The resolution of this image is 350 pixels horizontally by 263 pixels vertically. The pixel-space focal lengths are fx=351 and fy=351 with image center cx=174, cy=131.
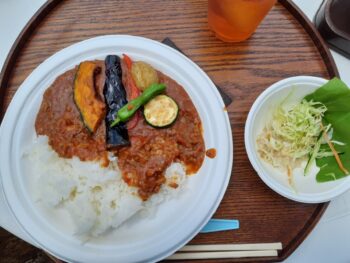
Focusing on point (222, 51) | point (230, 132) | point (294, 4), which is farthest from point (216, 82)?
point (294, 4)

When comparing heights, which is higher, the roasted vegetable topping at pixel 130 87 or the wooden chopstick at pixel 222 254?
the roasted vegetable topping at pixel 130 87

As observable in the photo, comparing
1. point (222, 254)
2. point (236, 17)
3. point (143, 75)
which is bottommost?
point (222, 254)

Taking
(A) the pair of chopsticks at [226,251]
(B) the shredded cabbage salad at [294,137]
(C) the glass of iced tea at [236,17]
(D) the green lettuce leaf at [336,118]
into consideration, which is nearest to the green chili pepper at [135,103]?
(C) the glass of iced tea at [236,17]

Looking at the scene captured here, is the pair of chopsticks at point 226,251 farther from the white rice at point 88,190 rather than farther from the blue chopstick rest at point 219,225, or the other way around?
the white rice at point 88,190

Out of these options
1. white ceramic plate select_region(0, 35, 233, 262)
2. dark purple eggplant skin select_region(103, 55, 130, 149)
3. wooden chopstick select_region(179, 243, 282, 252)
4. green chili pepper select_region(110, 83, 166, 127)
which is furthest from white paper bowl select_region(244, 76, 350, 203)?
dark purple eggplant skin select_region(103, 55, 130, 149)

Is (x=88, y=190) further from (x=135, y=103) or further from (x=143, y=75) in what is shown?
(x=143, y=75)

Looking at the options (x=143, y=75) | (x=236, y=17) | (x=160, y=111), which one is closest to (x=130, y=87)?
(x=143, y=75)
